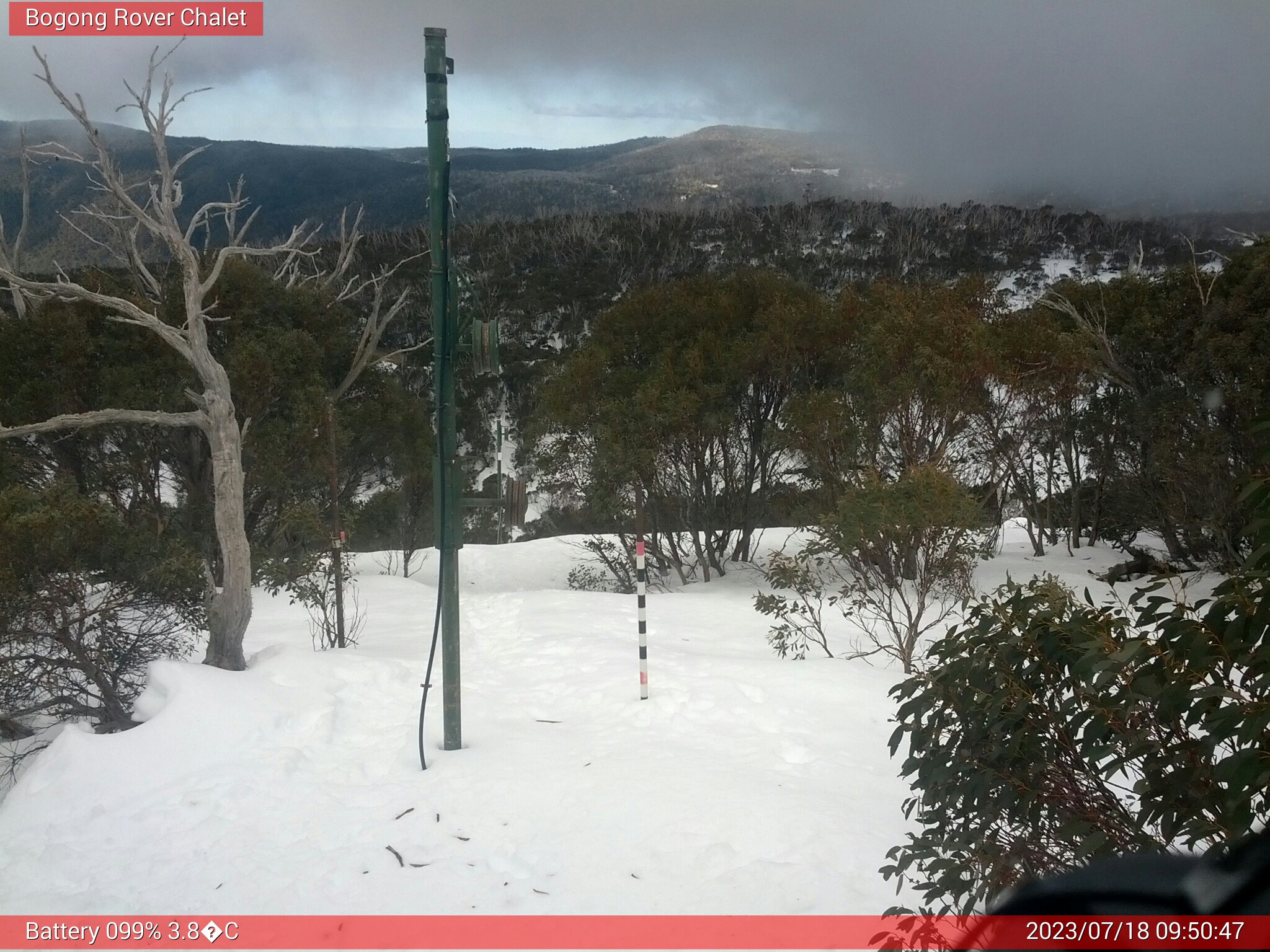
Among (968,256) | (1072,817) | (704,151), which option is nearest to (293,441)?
(1072,817)

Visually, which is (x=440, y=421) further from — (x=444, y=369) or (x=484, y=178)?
(x=484, y=178)

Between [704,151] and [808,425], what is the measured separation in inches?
1628

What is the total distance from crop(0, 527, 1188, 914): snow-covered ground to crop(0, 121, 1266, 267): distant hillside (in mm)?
7534

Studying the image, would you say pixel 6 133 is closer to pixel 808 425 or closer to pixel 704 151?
A: pixel 808 425

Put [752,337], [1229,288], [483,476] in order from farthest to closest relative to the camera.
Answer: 1. [483,476]
2. [752,337]
3. [1229,288]

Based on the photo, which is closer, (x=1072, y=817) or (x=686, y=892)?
(x=1072, y=817)

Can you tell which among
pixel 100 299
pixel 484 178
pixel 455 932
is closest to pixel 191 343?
pixel 100 299

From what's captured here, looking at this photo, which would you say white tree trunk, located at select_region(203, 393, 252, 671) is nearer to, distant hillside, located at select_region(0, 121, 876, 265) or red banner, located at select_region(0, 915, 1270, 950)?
red banner, located at select_region(0, 915, 1270, 950)

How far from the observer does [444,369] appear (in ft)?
14.6

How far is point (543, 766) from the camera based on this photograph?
4.39m

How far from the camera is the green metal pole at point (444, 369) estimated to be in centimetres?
427

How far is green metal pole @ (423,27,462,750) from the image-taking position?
4270mm

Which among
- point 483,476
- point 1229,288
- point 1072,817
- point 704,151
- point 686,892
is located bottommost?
point 483,476

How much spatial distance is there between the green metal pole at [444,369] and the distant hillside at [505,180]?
6967 mm
